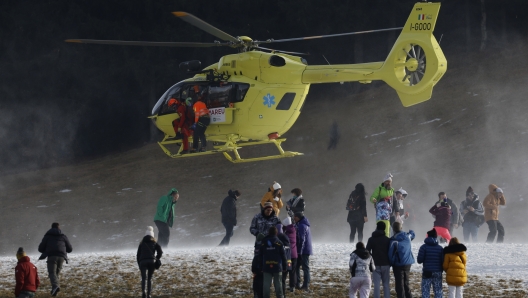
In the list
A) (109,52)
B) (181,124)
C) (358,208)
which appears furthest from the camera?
(109,52)

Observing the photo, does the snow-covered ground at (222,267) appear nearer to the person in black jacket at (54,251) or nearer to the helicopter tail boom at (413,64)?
the person in black jacket at (54,251)

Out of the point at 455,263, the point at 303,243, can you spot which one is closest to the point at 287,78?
the point at 303,243

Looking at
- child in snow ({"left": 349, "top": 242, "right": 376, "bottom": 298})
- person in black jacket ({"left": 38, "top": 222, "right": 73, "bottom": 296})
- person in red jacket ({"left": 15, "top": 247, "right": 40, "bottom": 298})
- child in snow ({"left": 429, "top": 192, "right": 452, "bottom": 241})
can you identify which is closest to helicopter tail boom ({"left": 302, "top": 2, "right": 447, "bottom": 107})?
child in snow ({"left": 429, "top": 192, "right": 452, "bottom": 241})

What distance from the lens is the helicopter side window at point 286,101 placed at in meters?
22.4

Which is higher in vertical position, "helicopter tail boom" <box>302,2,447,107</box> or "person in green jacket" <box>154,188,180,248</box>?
"helicopter tail boom" <box>302,2,447,107</box>

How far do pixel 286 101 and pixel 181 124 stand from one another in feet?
10.0

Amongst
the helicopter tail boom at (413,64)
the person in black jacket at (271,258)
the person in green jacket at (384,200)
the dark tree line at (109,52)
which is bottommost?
the person in black jacket at (271,258)

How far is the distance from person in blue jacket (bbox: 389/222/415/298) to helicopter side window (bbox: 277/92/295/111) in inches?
344

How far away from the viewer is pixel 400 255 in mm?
14039

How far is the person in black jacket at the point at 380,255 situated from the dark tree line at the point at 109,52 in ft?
111

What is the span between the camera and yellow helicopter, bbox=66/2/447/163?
2084cm

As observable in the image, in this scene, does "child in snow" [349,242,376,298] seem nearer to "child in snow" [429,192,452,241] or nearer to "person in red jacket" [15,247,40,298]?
"person in red jacket" [15,247,40,298]

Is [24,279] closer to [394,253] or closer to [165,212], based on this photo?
[394,253]

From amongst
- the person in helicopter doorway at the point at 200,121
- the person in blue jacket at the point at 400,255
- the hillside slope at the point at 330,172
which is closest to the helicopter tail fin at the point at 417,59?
the person in helicopter doorway at the point at 200,121
